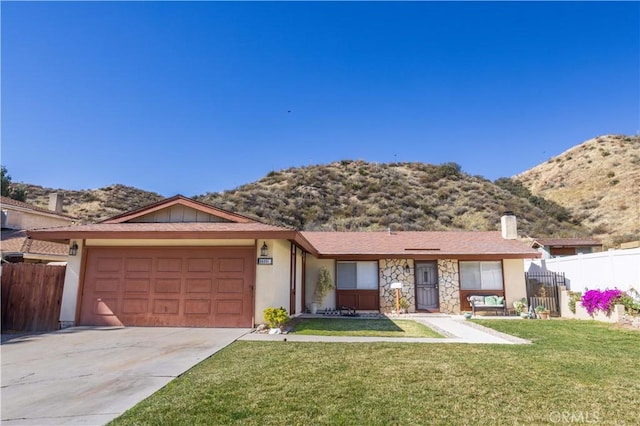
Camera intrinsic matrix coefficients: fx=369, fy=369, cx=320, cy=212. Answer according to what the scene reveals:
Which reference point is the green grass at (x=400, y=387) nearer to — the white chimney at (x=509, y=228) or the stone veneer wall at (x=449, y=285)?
the stone veneer wall at (x=449, y=285)

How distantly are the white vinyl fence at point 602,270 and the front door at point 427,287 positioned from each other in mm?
4842

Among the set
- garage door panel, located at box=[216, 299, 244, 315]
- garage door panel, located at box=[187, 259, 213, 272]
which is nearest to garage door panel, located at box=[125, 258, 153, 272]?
garage door panel, located at box=[187, 259, 213, 272]

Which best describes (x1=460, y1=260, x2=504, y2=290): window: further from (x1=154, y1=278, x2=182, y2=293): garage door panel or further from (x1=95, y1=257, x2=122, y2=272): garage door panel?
(x1=95, y1=257, x2=122, y2=272): garage door panel

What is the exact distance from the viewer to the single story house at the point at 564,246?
67.4 ft

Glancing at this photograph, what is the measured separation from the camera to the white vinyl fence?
1105 cm

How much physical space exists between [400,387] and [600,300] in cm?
1068

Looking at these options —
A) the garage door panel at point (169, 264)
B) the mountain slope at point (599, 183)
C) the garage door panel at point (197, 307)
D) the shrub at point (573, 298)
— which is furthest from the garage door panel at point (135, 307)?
the mountain slope at point (599, 183)

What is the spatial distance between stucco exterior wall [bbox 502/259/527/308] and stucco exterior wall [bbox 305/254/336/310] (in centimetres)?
701

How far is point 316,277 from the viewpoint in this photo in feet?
50.3

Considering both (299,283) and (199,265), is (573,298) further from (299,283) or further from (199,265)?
(199,265)

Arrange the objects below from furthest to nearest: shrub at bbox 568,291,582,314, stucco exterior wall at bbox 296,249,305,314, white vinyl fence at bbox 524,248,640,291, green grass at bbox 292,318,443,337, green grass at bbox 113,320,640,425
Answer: stucco exterior wall at bbox 296,249,305,314 → shrub at bbox 568,291,582,314 → white vinyl fence at bbox 524,248,640,291 → green grass at bbox 292,318,443,337 → green grass at bbox 113,320,640,425

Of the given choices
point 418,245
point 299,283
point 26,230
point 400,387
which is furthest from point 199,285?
point 418,245

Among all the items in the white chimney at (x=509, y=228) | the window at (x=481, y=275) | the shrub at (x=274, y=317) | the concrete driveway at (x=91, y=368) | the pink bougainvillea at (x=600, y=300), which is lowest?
the concrete driveway at (x=91, y=368)

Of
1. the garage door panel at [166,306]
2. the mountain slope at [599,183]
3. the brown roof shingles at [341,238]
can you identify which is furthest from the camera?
the mountain slope at [599,183]
